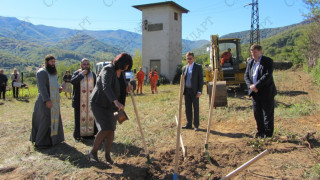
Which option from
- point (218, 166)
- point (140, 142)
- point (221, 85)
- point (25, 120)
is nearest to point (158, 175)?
point (218, 166)

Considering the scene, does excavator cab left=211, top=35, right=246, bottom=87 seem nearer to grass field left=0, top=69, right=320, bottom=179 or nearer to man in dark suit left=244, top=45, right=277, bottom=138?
grass field left=0, top=69, right=320, bottom=179

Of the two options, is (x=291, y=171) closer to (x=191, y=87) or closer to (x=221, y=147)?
(x=221, y=147)

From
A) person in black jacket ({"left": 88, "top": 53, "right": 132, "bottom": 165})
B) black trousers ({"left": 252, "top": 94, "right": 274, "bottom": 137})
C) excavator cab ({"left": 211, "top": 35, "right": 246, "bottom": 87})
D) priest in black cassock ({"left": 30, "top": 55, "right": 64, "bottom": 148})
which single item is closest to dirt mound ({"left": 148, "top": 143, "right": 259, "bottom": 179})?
black trousers ({"left": 252, "top": 94, "right": 274, "bottom": 137})

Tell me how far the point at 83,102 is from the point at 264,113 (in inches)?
140

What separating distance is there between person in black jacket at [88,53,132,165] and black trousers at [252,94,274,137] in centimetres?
260

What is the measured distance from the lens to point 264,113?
4.65 meters

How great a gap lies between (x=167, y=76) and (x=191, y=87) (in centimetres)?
1756

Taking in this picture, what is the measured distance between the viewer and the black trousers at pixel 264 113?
454 cm

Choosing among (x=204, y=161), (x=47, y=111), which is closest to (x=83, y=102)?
(x=47, y=111)

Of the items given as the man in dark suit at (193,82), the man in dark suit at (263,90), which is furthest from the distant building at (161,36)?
the man in dark suit at (263,90)

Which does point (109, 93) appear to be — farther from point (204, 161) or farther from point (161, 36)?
point (161, 36)

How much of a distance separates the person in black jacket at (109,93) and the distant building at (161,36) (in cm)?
1921

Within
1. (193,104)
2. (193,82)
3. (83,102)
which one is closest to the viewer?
(83,102)

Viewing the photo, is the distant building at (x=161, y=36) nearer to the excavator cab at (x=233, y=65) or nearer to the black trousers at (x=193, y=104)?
the excavator cab at (x=233, y=65)
